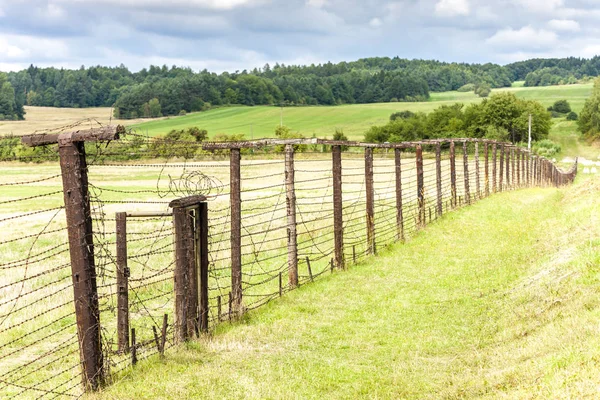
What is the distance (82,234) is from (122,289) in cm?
A: 182

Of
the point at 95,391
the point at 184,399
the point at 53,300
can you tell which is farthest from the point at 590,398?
the point at 53,300

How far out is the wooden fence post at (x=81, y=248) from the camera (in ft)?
24.4

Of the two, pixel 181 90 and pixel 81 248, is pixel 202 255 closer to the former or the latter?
pixel 81 248

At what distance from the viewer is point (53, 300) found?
46.5 ft

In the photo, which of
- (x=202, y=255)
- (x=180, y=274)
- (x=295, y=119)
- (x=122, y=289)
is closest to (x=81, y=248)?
(x=122, y=289)

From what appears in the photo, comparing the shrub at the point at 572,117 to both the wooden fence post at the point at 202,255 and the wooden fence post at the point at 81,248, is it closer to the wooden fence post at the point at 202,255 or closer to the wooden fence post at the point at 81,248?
the wooden fence post at the point at 202,255

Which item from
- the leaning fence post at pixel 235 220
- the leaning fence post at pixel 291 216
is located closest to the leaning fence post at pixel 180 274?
the leaning fence post at pixel 235 220

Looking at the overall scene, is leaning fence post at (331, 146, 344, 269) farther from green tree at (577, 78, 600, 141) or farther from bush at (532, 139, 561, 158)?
green tree at (577, 78, 600, 141)

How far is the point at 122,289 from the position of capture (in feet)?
29.8

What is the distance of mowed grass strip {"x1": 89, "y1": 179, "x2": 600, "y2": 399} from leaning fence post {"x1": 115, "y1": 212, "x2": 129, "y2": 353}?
0.96 m

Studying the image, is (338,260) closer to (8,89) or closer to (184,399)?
(184,399)

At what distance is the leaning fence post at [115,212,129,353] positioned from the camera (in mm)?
8875

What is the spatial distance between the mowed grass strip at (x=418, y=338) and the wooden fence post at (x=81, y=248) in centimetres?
45

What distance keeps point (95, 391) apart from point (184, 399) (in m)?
1.14
